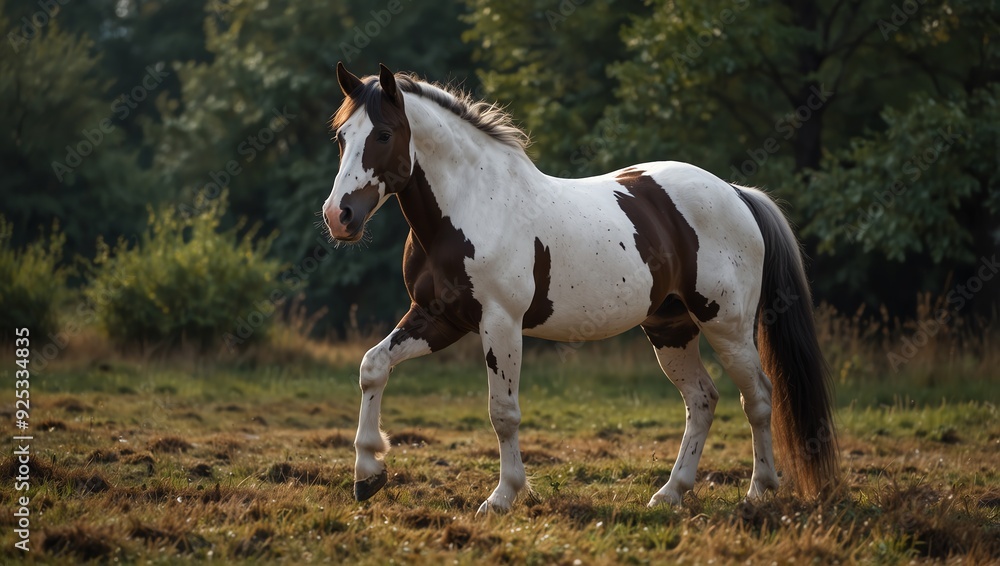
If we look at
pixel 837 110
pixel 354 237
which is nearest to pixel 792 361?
pixel 354 237

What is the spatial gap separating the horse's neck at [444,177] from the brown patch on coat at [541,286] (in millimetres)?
382

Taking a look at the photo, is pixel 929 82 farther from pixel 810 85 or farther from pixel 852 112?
pixel 810 85

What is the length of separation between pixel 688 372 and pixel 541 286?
1524 mm

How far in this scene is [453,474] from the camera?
714cm

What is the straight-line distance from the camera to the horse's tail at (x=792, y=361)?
246 inches

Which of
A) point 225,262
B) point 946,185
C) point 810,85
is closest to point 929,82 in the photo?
point 810,85

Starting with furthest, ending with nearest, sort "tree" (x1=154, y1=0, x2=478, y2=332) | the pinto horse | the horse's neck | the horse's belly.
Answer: "tree" (x1=154, y1=0, x2=478, y2=332)
the horse's belly
the horse's neck
the pinto horse

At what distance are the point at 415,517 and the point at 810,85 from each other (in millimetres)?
13121

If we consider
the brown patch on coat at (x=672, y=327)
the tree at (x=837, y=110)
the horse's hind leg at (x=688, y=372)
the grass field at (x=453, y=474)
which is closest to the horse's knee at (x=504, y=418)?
the grass field at (x=453, y=474)

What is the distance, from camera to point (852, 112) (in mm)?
17906

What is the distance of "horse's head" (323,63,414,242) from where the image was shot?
5.29m

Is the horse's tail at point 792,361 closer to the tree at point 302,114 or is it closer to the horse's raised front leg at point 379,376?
the horse's raised front leg at point 379,376

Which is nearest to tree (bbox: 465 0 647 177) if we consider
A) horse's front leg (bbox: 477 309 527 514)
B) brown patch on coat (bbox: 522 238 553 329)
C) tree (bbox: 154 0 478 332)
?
tree (bbox: 154 0 478 332)

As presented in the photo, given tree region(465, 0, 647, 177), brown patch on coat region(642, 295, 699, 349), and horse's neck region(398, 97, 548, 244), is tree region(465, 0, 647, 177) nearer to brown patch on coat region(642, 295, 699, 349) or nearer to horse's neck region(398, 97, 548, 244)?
brown patch on coat region(642, 295, 699, 349)
